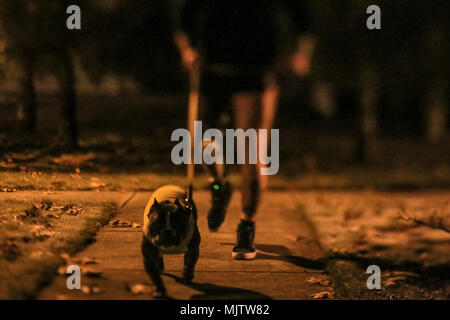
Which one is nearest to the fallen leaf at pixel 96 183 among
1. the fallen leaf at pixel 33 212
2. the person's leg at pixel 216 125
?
the fallen leaf at pixel 33 212

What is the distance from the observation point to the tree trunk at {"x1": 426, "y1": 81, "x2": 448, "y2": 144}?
18.6 meters

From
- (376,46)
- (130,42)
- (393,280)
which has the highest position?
(376,46)

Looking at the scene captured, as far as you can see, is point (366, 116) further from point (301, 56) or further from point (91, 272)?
point (91, 272)

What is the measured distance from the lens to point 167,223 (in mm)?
3463

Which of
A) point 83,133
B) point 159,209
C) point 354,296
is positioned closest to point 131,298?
point 159,209

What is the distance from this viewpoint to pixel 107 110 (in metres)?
7.30

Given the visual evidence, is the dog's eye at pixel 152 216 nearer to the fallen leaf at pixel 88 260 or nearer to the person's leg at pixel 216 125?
the fallen leaf at pixel 88 260

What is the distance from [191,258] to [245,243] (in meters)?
0.64

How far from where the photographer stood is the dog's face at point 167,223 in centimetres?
347

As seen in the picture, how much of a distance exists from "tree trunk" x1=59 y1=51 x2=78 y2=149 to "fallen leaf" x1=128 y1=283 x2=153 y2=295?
1.80 m

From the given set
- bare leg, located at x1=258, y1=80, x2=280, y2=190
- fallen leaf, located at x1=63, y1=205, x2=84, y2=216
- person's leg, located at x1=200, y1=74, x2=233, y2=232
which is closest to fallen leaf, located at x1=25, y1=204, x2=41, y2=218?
fallen leaf, located at x1=63, y1=205, x2=84, y2=216

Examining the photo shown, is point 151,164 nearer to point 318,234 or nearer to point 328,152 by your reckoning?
point 318,234
